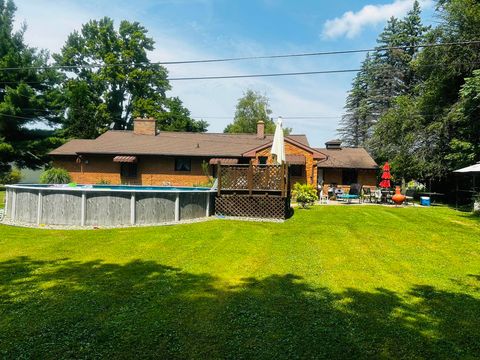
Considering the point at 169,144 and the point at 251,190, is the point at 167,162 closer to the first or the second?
the point at 169,144

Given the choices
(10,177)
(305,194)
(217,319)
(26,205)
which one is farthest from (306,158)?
(10,177)

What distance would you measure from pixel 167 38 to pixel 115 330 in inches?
646

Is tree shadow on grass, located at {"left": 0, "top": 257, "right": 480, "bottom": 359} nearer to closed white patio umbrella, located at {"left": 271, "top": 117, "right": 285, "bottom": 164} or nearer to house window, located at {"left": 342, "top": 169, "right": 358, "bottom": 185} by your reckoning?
closed white patio umbrella, located at {"left": 271, "top": 117, "right": 285, "bottom": 164}

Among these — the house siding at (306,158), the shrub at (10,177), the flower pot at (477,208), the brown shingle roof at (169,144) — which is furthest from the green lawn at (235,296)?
the shrub at (10,177)

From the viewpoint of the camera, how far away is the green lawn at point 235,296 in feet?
11.9

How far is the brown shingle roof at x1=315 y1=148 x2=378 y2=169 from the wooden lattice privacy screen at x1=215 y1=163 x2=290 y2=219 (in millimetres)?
14177

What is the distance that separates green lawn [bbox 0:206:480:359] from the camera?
3613 mm

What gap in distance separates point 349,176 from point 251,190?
16.2 metres

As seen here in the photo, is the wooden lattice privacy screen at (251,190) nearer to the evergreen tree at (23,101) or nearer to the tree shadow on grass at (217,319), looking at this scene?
the tree shadow on grass at (217,319)

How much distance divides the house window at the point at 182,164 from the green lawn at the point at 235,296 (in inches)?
683

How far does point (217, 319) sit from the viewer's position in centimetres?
425

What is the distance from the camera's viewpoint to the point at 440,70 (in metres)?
21.0

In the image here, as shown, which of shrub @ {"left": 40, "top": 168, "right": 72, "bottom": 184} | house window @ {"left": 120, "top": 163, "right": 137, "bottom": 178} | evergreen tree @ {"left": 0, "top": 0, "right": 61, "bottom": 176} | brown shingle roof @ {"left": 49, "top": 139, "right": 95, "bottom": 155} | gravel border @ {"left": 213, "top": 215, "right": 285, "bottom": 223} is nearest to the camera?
gravel border @ {"left": 213, "top": 215, "right": 285, "bottom": 223}

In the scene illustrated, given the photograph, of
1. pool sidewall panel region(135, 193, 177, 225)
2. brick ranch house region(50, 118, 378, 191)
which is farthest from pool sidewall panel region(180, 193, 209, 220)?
brick ranch house region(50, 118, 378, 191)
